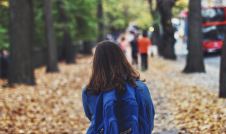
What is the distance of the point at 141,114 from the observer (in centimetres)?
521

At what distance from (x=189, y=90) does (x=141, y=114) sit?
11.5 meters

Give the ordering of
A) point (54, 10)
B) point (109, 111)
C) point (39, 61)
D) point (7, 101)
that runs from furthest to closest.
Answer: point (39, 61)
point (54, 10)
point (7, 101)
point (109, 111)

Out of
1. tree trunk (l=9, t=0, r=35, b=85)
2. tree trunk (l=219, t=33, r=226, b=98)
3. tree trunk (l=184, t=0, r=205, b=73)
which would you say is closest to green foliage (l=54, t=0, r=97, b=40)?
tree trunk (l=184, t=0, r=205, b=73)

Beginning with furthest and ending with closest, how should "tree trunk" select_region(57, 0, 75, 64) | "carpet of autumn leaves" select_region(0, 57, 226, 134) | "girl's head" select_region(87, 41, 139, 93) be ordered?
"tree trunk" select_region(57, 0, 75, 64) → "carpet of autumn leaves" select_region(0, 57, 226, 134) → "girl's head" select_region(87, 41, 139, 93)

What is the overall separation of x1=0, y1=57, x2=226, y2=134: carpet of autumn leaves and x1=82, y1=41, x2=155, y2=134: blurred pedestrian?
422 centimetres

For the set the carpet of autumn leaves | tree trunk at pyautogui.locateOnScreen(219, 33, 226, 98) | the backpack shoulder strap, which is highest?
the backpack shoulder strap

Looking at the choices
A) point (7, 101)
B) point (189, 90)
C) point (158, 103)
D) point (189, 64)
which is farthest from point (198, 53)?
point (7, 101)

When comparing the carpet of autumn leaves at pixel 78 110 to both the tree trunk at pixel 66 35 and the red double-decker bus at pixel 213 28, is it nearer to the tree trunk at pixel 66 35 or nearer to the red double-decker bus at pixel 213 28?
the tree trunk at pixel 66 35

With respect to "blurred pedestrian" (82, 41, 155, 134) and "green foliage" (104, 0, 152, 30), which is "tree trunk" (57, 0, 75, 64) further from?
"green foliage" (104, 0, 152, 30)

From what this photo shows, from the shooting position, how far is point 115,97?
5047 millimetres

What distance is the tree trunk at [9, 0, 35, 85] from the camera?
18875 millimetres

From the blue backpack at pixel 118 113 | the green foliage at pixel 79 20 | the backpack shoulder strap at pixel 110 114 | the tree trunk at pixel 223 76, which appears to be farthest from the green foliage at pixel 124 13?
the backpack shoulder strap at pixel 110 114

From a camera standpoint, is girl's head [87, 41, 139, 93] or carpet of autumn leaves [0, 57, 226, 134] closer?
girl's head [87, 41, 139, 93]

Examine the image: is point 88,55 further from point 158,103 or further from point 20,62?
point 158,103
